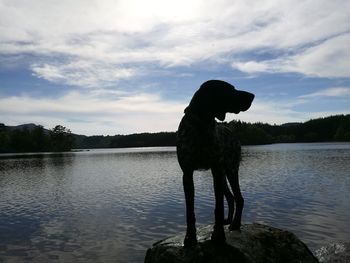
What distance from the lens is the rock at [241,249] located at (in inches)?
316

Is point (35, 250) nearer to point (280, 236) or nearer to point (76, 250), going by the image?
point (76, 250)

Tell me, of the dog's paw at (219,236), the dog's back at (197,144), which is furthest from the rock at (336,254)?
the dog's back at (197,144)

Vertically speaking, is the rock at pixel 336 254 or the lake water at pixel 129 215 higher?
the rock at pixel 336 254

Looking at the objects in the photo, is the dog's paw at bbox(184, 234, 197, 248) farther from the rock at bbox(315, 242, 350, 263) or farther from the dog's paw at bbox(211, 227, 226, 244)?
the rock at bbox(315, 242, 350, 263)

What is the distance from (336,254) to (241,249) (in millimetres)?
5395

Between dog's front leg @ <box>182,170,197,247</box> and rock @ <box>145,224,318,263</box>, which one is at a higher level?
dog's front leg @ <box>182,170,197,247</box>

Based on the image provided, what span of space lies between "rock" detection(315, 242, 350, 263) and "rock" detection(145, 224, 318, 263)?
8.49 ft

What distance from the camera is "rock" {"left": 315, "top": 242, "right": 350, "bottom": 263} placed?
11227mm

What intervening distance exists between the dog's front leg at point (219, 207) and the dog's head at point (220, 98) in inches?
55.7

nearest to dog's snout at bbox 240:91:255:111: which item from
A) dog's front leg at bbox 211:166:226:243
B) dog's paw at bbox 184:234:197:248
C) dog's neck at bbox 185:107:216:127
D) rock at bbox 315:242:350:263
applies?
dog's neck at bbox 185:107:216:127

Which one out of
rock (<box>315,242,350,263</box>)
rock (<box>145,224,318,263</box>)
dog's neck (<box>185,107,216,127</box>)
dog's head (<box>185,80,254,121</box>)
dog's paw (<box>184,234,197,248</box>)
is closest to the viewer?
dog's head (<box>185,80,254,121</box>)

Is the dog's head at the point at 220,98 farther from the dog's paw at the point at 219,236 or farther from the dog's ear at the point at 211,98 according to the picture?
the dog's paw at the point at 219,236

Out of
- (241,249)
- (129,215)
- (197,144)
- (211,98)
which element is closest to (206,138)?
(197,144)

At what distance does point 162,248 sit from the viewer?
8.58m
